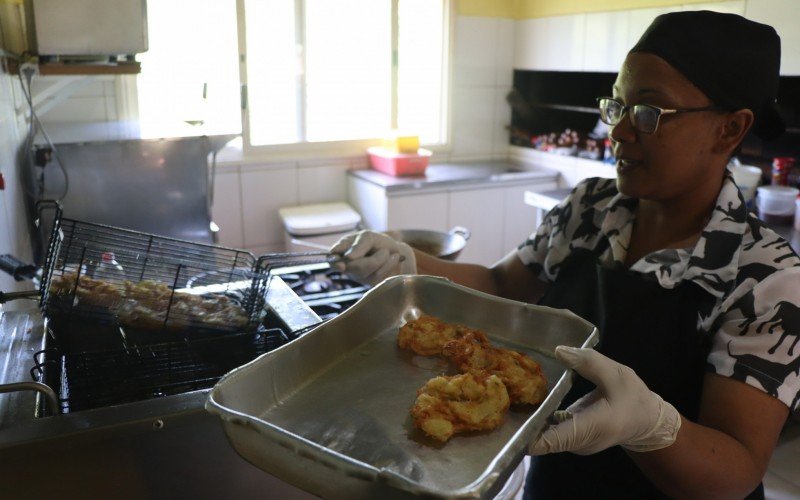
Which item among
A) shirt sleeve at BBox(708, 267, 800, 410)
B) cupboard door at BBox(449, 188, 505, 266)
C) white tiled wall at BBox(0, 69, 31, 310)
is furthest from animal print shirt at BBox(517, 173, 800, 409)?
cupboard door at BBox(449, 188, 505, 266)

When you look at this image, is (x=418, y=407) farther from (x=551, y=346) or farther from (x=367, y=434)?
(x=551, y=346)

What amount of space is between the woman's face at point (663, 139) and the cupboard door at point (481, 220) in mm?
2383

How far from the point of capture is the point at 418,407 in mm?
860

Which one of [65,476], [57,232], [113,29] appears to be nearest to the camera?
[65,476]

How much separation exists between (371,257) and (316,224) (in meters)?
1.98

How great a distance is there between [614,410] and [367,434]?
1.03 ft

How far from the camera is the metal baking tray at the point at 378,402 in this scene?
0.66m

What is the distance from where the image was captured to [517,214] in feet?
12.2

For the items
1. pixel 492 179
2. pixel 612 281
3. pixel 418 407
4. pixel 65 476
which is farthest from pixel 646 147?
pixel 492 179

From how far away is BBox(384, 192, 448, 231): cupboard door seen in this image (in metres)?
3.34

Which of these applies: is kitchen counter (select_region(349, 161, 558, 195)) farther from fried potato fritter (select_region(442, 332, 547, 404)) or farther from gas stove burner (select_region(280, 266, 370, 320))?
fried potato fritter (select_region(442, 332, 547, 404))

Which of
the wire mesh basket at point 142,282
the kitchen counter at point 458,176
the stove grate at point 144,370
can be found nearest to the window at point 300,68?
the kitchen counter at point 458,176

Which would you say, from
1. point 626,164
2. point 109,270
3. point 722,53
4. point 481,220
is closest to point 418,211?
point 481,220

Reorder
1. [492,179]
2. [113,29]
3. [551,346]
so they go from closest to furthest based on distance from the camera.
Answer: [551,346], [113,29], [492,179]
